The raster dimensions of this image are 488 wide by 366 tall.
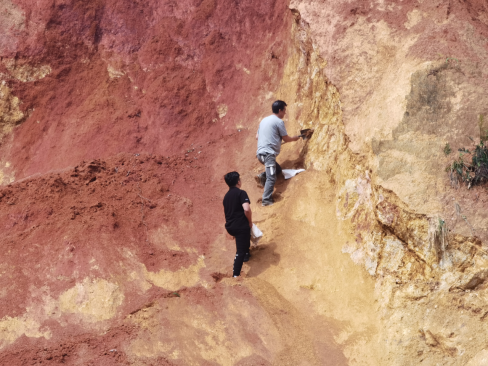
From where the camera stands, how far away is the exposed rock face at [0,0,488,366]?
533 centimetres

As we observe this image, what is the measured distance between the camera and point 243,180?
8.32 m

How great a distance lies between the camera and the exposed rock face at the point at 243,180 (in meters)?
5.33

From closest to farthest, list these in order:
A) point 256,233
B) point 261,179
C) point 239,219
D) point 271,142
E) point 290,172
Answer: point 239,219 → point 256,233 → point 271,142 → point 290,172 → point 261,179

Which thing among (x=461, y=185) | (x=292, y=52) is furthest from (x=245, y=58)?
(x=461, y=185)

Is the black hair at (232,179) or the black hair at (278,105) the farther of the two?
the black hair at (278,105)

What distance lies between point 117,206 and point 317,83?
3.74 metres

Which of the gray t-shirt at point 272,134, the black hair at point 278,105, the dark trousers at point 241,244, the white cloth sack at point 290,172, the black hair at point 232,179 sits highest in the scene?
the black hair at point 278,105

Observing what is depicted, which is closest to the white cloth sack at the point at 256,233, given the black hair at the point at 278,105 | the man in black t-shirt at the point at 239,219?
the man in black t-shirt at the point at 239,219

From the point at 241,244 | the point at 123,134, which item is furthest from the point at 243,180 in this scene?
the point at 123,134

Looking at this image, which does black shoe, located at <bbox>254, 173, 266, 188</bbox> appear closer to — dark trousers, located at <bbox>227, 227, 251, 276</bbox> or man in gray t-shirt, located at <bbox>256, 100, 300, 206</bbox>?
man in gray t-shirt, located at <bbox>256, 100, 300, 206</bbox>

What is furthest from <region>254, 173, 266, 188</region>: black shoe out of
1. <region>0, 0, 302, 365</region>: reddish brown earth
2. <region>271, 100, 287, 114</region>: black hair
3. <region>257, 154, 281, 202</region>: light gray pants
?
<region>271, 100, 287, 114</region>: black hair

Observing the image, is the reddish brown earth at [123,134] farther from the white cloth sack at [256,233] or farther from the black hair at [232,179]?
the black hair at [232,179]

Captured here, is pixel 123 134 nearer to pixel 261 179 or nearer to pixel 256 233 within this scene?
pixel 261 179

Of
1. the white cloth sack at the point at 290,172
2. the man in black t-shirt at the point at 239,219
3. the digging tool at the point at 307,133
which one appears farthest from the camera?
the digging tool at the point at 307,133
